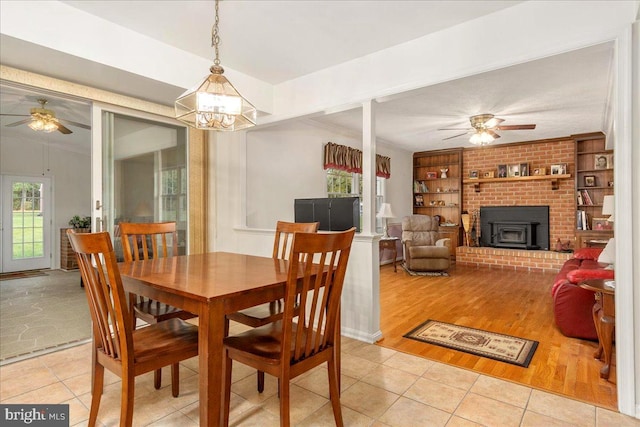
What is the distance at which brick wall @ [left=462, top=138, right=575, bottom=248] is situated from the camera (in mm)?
6362

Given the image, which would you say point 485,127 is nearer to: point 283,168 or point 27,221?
point 283,168

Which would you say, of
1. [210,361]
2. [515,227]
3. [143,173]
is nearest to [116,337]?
[210,361]

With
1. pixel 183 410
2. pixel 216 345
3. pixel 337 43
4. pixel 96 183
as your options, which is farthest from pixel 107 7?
pixel 183 410

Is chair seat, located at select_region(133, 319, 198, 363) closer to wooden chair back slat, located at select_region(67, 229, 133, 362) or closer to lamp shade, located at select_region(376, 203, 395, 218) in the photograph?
wooden chair back slat, located at select_region(67, 229, 133, 362)

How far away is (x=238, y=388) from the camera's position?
220cm

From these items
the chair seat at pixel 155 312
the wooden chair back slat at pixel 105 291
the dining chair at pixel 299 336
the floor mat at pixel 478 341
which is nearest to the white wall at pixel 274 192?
the floor mat at pixel 478 341

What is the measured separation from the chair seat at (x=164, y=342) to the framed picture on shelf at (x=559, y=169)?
6837mm

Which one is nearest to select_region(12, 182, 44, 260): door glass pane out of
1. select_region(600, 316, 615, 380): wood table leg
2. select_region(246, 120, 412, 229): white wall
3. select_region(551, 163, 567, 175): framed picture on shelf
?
select_region(246, 120, 412, 229): white wall

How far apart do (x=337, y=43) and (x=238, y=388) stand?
2.66 m

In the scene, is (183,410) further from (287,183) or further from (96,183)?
(287,183)

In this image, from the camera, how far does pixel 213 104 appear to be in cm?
190

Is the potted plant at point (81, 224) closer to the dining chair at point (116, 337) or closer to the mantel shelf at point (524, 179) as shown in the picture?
the dining chair at point (116, 337)

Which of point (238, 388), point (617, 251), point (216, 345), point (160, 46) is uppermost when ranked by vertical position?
point (160, 46)

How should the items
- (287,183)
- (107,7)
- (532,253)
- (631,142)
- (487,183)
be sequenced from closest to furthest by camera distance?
(631,142) < (107,7) < (287,183) < (532,253) < (487,183)
